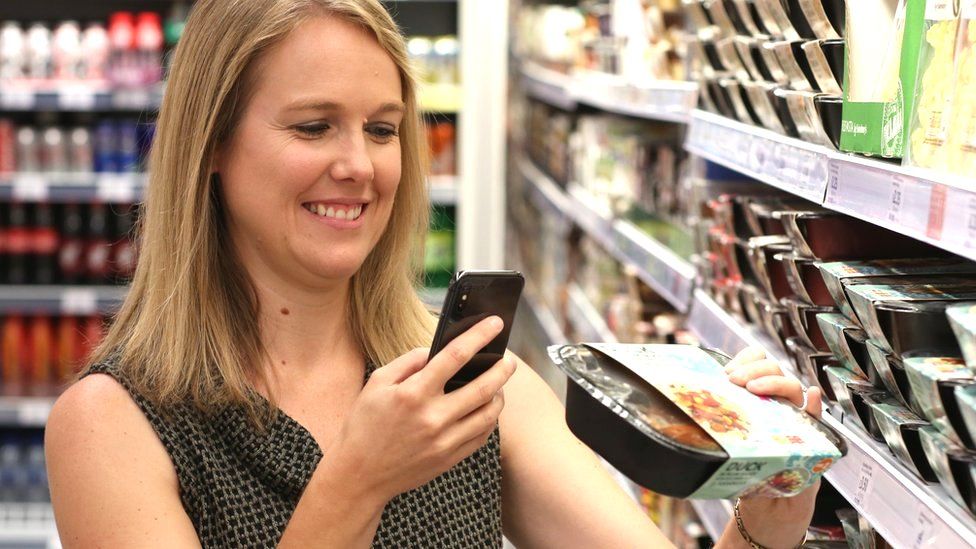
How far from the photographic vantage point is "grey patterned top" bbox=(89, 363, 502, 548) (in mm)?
1468

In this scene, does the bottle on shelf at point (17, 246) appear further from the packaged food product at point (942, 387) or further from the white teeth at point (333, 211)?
the packaged food product at point (942, 387)

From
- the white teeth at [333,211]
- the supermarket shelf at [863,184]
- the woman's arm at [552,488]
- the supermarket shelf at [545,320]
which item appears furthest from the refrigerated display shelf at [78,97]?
the white teeth at [333,211]

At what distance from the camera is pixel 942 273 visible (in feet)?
4.41

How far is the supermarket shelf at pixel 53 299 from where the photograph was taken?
171 inches

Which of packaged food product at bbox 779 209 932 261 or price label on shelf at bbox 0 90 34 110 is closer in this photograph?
packaged food product at bbox 779 209 932 261

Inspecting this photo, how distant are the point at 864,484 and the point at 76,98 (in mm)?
3590

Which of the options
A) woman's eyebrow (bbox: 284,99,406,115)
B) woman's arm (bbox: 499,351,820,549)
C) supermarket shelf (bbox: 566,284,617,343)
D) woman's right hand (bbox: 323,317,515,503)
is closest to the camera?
woman's right hand (bbox: 323,317,515,503)

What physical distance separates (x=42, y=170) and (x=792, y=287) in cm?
353

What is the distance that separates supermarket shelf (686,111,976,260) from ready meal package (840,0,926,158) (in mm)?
28

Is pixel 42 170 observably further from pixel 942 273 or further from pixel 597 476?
pixel 942 273

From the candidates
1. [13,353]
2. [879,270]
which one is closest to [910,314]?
[879,270]

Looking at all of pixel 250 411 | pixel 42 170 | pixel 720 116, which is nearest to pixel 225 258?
pixel 250 411

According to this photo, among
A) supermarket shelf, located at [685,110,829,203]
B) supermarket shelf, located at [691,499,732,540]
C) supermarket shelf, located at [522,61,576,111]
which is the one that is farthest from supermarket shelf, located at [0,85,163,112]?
supermarket shelf, located at [691,499,732,540]

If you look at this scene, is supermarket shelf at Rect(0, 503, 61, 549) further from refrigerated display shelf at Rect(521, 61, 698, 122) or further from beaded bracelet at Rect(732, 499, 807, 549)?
beaded bracelet at Rect(732, 499, 807, 549)
